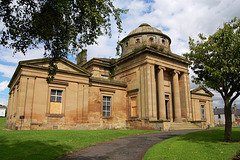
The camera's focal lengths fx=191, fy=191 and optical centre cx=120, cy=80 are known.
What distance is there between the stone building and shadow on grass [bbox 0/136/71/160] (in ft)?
27.3

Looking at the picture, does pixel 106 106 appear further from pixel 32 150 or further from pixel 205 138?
pixel 32 150

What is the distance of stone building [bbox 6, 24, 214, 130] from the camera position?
1895 cm

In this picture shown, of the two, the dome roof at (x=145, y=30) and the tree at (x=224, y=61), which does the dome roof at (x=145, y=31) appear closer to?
the dome roof at (x=145, y=30)

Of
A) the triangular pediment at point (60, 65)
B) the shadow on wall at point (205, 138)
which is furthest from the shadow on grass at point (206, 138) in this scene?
the triangular pediment at point (60, 65)

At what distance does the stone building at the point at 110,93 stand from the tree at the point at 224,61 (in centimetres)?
792

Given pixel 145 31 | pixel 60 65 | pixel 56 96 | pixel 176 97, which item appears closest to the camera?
pixel 56 96

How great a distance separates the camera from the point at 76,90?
21578 millimetres

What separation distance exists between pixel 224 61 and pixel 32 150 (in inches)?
439

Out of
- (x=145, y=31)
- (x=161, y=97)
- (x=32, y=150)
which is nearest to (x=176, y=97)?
(x=161, y=97)

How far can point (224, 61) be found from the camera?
36.4 ft

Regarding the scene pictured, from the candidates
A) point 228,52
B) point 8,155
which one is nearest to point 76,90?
point 8,155

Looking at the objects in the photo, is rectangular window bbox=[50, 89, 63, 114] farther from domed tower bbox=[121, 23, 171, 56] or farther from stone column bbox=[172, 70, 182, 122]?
stone column bbox=[172, 70, 182, 122]

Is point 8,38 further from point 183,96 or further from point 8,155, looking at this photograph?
point 183,96

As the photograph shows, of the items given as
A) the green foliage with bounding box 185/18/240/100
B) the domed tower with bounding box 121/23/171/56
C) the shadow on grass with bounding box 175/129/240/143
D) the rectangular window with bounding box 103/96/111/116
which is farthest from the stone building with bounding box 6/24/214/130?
the green foliage with bounding box 185/18/240/100
